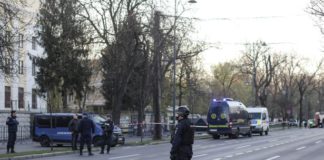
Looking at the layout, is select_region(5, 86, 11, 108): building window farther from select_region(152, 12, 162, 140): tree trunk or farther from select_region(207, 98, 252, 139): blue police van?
select_region(207, 98, 252, 139): blue police van

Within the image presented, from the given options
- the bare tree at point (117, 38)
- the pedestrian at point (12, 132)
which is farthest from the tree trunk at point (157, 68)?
the pedestrian at point (12, 132)

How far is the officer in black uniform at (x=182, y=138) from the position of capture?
10523 millimetres

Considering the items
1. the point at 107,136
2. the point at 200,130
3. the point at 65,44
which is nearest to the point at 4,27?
the point at 107,136

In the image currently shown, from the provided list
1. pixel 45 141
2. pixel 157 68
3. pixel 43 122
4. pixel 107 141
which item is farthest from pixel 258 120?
pixel 107 141

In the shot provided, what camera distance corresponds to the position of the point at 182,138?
34.7 ft

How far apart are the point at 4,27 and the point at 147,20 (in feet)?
50.9

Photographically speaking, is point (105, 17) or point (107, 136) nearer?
point (107, 136)

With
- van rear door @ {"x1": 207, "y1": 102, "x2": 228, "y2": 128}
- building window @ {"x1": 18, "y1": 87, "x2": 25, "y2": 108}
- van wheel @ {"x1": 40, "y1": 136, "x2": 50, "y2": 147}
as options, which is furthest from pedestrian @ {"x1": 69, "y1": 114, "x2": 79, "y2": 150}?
building window @ {"x1": 18, "y1": 87, "x2": 25, "y2": 108}

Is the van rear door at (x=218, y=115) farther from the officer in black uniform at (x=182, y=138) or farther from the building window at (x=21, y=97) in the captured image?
Result: the officer in black uniform at (x=182, y=138)

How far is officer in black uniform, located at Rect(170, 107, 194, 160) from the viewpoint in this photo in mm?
10523

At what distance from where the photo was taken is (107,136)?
26281 millimetres

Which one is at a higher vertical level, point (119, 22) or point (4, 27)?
point (119, 22)

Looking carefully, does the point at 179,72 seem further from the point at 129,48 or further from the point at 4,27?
the point at 4,27

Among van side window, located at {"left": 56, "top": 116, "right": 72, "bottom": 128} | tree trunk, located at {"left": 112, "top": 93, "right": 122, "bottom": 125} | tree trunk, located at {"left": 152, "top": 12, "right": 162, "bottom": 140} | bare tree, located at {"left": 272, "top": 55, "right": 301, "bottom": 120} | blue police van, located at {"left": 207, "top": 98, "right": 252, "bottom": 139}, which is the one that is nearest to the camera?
van side window, located at {"left": 56, "top": 116, "right": 72, "bottom": 128}
